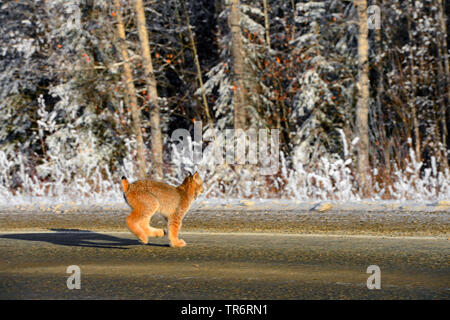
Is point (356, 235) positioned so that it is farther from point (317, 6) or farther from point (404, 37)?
point (404, 37)

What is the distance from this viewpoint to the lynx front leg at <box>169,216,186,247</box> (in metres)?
7.07

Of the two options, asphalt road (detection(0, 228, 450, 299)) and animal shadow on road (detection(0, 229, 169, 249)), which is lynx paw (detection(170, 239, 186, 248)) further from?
animal shadow on road (detection(0, 229, 169, 249))

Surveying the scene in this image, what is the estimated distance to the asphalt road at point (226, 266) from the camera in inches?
202

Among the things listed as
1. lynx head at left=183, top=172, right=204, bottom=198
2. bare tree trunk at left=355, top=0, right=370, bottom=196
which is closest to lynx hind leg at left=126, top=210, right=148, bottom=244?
lynx head at left=183, top=172, right=204, bottom=198

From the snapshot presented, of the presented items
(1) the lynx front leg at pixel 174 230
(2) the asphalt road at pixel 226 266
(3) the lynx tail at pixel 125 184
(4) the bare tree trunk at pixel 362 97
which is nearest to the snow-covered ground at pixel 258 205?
(2) the asphalt road at pixel 226 266

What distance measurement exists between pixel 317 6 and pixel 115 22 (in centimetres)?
655

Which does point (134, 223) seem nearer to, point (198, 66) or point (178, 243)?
point (178, 243)

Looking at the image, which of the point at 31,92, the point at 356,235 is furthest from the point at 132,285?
the point at 31,92

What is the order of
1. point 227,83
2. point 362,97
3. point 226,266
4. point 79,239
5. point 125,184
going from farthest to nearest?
point 227,83, point 362,97, point 79,239, point 125,184, point 226,266

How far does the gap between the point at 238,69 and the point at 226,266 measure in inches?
458

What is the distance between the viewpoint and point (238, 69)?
1727 cm

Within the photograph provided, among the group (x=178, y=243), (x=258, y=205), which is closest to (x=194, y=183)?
(x=178, y=243)

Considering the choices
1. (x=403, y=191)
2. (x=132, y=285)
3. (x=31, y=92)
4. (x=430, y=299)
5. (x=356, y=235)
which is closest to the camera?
(x=430, y=299)

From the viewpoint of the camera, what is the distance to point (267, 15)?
22.0 m
